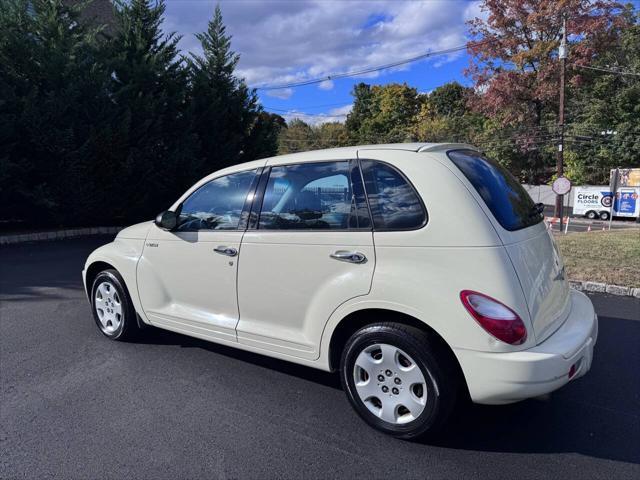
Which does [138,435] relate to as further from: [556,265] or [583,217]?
[583,217]

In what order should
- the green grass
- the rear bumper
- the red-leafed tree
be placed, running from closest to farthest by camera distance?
the rear bumper, the green grass, the red-leafed tree

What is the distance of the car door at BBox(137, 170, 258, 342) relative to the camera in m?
3.56

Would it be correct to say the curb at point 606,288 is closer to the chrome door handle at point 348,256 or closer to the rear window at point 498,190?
the rear window at point 498,190

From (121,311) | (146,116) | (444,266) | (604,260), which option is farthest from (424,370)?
(146,116)

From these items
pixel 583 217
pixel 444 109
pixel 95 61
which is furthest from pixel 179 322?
pixel 444 109

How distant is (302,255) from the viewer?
312 cm

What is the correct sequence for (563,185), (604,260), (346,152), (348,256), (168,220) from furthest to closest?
(563,185), (604,260), (168,220), (346,152), (348,256)

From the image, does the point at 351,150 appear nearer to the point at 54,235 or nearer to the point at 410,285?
the point at 410,285

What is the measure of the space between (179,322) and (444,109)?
69.4m

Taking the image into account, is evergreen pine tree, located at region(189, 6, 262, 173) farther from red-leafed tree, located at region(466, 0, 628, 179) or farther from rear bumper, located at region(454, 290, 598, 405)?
red-leafed tree, located at region(466, 0, 628, 179)

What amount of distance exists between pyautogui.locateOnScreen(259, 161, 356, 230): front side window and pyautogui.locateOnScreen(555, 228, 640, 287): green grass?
5.46 m

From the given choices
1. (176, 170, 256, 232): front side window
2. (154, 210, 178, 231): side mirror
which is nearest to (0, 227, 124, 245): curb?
(154, 210, 178, 231): side mirror

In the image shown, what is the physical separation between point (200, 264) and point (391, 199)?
1.68m

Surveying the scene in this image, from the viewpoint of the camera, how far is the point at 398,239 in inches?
110
